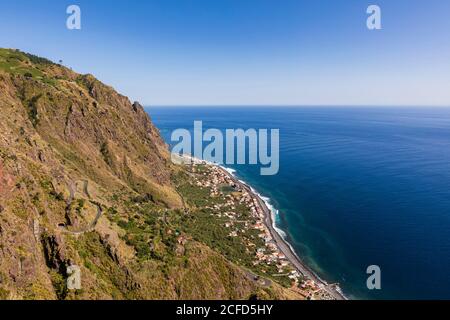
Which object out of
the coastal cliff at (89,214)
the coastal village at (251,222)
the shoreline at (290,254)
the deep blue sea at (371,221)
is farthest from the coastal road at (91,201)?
the deep blue sea at (371,221)

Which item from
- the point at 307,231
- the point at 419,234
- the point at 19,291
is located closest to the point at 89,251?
the point at 19,291

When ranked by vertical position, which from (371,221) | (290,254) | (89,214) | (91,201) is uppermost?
(91,201)

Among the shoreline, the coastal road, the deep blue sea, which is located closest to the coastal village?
the shoreline

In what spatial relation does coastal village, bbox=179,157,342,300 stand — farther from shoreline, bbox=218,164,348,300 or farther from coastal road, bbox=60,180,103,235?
coastal road, bbox=60,180,103,235

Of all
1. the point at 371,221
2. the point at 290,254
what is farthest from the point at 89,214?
the point at 371,221

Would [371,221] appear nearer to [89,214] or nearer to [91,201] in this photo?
[91,201]
